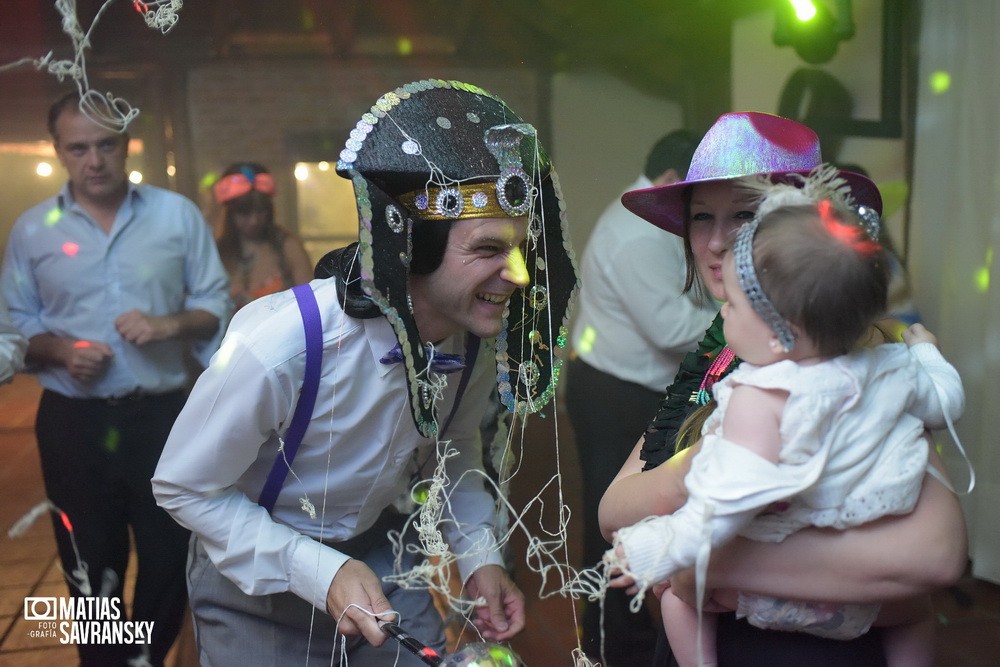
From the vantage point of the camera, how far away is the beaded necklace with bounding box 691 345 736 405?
50.3 inches

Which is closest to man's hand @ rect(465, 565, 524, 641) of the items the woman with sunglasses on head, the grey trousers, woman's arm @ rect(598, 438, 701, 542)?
the grey trousers

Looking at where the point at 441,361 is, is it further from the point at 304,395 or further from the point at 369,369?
the point at 304,395

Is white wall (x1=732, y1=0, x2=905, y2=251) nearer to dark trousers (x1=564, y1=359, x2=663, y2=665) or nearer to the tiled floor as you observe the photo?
dark trousers (x1=564, y1=359, x2=663, y2=665)

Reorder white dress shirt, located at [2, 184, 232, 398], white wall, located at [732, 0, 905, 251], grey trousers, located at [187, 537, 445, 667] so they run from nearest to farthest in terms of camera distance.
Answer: grey trousers, located at [187, 537, 445, 667] < white dress shirt, located at [2, 184, 232, 398] < white wall, located at [732, 0, 905, 251]

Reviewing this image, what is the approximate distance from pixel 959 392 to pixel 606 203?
5.89 feet

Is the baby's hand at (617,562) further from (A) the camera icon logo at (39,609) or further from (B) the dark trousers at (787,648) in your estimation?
(A) the camera icon logo at (39,609)

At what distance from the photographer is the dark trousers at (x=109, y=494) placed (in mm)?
2094

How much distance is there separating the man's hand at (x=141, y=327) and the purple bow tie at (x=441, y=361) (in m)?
1.09

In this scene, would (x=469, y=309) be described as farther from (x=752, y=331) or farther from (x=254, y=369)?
(x=752, y=331)

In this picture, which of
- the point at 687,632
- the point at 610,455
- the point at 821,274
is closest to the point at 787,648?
the point at 687,632

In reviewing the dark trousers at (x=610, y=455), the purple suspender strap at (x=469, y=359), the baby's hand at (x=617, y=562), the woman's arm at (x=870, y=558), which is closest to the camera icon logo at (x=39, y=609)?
the purple suspender strap at (x=469, y=359)

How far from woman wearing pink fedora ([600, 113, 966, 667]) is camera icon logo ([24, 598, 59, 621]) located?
1672 millimetres

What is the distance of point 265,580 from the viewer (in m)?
1.36

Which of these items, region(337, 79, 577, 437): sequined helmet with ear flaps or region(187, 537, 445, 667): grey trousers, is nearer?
region(337, 79, 577, 437): sequined helmet with ear flaps
